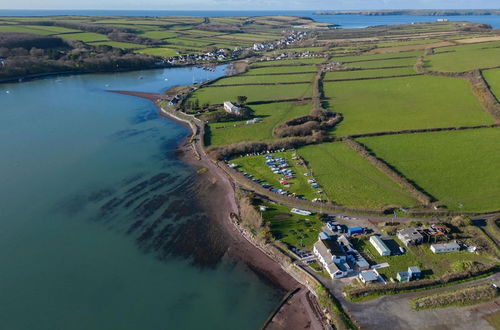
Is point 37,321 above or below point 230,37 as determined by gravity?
below

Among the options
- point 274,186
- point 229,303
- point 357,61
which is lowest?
point 229,303

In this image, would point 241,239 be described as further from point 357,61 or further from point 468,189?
point 357,61

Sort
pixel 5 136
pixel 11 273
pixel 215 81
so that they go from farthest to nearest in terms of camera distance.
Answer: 1. pixel 215 81
2. pixel 5 136
3. pixel 11 273

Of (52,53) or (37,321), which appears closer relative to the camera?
(37,321)

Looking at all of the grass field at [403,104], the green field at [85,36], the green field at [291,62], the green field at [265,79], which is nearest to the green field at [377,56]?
the green field at [291,62]

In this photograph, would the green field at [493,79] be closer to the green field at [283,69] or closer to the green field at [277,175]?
the green field at [283,69]

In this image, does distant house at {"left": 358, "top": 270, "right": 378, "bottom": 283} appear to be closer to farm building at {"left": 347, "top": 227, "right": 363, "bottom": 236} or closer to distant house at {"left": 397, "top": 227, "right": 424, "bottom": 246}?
farm building at {"left": 347, "top": 227, "right": 363, "bottom": 236}

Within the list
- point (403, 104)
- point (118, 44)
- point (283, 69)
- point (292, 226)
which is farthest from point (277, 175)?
point (118, 44)

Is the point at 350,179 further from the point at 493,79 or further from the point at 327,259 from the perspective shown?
the point at 493,79

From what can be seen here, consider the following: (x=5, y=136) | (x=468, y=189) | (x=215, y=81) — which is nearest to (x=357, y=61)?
(x=215, y=81)
